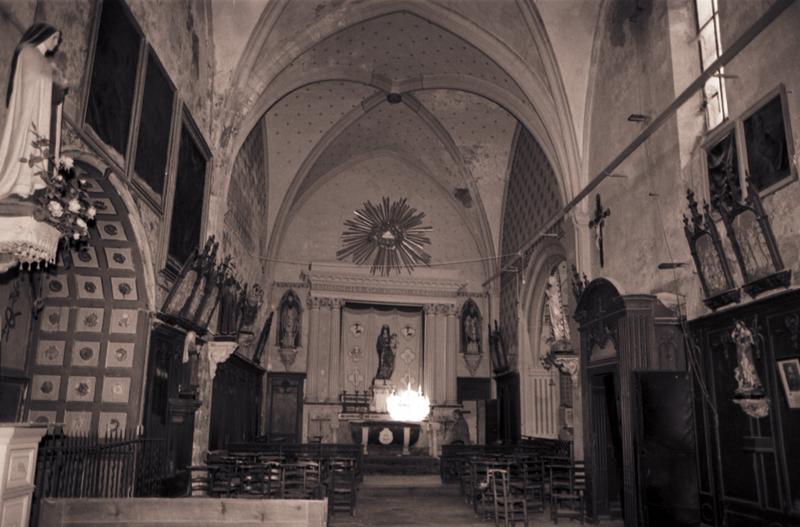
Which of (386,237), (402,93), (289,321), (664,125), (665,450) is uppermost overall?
(402,93)

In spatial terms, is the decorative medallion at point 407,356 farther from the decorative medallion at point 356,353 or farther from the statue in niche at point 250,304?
the statue in niche at point 250,304

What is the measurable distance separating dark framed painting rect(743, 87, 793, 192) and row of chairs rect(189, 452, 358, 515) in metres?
6.54

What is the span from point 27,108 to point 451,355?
1591cm

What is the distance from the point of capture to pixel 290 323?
1919cm

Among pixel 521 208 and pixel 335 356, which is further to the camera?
pixel 335 356

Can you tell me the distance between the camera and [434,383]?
63.9ft

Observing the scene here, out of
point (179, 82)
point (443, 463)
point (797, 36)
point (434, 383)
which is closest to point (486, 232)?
point (434, 383)

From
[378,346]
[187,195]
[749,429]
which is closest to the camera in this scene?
[749,429]

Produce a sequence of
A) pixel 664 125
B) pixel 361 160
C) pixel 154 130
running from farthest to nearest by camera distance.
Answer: pixel 361 160 < pixel 664 125 < pixel 154 130

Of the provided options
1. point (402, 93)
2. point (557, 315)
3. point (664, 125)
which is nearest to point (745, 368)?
point (664, 125)

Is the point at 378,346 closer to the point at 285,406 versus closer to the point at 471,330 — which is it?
the point at 471,330

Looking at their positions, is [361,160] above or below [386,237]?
above

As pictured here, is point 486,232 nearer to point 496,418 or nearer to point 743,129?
point 496,418

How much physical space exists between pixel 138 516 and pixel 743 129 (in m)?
7.75
